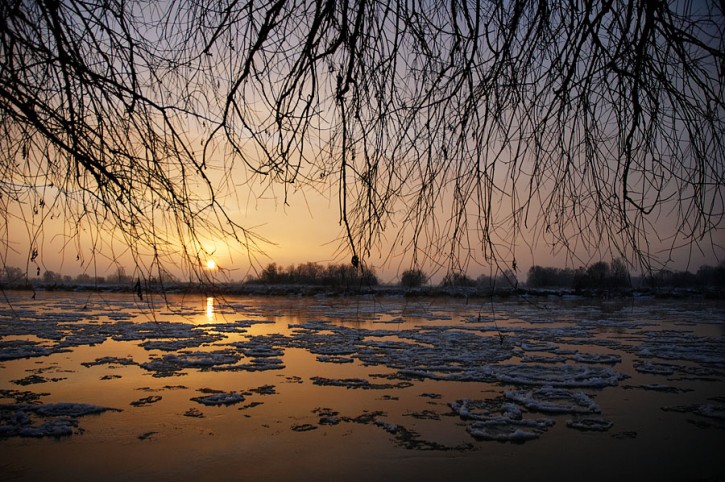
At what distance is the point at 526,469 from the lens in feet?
10.4

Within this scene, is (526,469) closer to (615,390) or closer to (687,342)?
(615,390)

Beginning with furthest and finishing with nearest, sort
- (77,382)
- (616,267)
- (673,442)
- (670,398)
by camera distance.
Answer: (77,382) < (670,398) < (673,442) < (616,267)

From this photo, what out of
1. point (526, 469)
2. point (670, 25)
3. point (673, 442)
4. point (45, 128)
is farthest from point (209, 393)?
point (670, 25)

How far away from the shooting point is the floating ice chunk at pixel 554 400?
14.7ft

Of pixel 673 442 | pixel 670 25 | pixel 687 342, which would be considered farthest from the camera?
pixel 687 342

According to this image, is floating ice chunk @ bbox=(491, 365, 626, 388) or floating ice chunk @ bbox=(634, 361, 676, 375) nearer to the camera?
floating ice chunk @ bbox=(491, 365, 626, 388)

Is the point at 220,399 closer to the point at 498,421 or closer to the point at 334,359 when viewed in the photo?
the point at 334,359

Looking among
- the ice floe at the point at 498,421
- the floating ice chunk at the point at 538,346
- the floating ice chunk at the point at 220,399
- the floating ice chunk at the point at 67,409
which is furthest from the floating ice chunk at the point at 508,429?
the floating ice chunk at the point at 538,346

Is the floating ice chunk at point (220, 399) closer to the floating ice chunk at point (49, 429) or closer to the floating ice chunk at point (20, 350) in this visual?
the floating ice chunk at point (49, 429)

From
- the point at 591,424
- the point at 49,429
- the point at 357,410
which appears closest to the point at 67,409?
the point at 49,429

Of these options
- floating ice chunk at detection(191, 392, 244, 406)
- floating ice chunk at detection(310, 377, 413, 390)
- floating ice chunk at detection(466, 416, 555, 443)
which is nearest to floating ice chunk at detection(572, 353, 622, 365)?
floating ice chunk at detection(310, 377, 413, 390)

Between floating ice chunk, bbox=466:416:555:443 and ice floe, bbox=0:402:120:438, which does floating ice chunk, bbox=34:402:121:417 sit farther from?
floating ice chunk, bbox=466:416:555:443

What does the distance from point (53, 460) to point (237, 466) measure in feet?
4.01

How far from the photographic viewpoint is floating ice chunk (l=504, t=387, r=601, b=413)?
A: 448 cm
